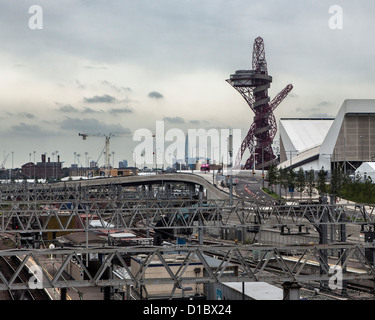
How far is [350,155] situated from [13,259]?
101 metres

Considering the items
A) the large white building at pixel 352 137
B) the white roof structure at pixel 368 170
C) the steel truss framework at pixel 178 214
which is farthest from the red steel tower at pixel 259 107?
the steel truss framework at pixel 178 214

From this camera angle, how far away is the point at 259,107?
17488cm

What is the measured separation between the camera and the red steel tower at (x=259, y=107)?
172750 mm

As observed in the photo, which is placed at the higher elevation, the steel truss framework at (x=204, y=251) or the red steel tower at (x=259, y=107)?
the red steel tower at (x=259, y=107)

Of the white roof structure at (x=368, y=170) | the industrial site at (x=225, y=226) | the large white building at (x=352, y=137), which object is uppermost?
the large white building at (x=352, y=137)

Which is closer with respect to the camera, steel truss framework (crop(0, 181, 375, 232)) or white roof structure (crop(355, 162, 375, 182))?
steel truss framework (crop(0, 181, 375, 232))

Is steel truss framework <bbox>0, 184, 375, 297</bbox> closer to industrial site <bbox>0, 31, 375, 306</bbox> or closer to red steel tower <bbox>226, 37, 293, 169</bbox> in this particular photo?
industrial site <bbox>0, 31, 375, 306</bbox>

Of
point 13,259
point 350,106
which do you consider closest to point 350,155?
point 350,106

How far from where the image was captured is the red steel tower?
173 meters

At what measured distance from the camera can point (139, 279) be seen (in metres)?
20.5

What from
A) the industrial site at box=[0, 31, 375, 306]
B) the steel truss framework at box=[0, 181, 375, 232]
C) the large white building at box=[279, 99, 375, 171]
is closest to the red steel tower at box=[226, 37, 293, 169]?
the industrial site at box=[0, 31, 375, 306]

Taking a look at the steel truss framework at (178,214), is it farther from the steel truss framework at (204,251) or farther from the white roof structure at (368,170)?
the white roof structure at (368,170)

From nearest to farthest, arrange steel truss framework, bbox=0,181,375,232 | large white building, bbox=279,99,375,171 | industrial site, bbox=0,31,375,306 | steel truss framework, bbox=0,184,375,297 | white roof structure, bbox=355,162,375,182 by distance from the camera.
→ 1. steel truss framework, bbox=0,184,375,297
2. industrial site, bbox=0,31,375,306
3. steel truss framework, bbox=0,181,375,232
4. white roof structure, bbox=355,162,375,182
5. large white building, bbox=279,99,375,171
